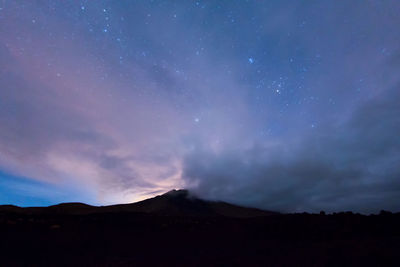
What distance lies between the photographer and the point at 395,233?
62.1ft

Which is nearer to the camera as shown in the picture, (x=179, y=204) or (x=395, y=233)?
(x=395, y=233)

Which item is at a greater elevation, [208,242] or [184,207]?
[184,207]

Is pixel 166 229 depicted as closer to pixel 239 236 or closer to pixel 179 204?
pixel 239 236

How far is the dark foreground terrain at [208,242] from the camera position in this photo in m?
12.0

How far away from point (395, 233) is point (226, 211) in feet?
207

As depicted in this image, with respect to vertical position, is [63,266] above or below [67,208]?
below

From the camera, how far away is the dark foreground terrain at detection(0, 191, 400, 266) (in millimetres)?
11985

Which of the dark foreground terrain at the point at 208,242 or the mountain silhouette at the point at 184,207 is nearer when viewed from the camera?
the dark foreground terrain at the point at 208,242

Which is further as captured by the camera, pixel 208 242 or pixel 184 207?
pixel 184 207

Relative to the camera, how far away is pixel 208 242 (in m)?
17.0

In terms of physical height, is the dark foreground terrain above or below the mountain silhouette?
below

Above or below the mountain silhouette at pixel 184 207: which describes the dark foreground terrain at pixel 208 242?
below

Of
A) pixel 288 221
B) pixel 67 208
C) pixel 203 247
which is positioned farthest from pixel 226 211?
pixel 203 247

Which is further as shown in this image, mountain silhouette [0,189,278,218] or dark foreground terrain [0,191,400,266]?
mountain silhouette [0,189,278,218]
